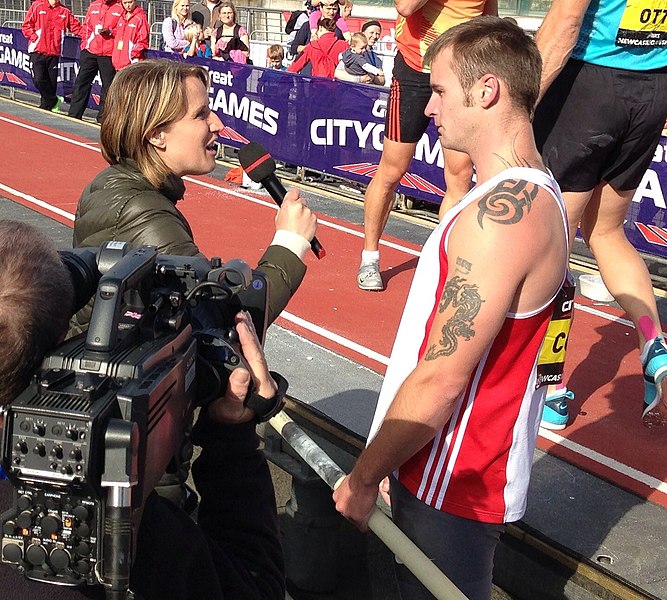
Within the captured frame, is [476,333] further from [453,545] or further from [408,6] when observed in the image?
[408,6]

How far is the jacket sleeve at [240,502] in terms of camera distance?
192 cm

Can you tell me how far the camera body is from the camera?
4.48 feet

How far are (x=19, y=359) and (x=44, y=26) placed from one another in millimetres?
16851

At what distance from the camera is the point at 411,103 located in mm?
5551

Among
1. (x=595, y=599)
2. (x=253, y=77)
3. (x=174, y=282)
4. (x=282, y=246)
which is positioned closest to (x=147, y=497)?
(x=174, y=282)

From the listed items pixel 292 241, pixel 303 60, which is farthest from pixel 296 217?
pixel 303 60

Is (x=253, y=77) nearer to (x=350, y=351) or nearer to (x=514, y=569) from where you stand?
(x=350, y=351)

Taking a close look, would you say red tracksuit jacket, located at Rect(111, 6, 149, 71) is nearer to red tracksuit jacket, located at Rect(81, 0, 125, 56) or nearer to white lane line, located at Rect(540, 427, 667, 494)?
red tracksuit jacket, located at Rect(81, 0, 125, 56)

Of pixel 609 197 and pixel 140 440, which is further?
pixel 609 197

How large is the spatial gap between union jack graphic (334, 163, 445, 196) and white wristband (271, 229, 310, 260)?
19.6ft

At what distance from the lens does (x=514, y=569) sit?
133 inches

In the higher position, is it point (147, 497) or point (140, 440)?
point (140, 440)

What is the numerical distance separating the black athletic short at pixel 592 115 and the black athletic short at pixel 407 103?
1.58 metres

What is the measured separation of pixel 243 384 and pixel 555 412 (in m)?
2.67
